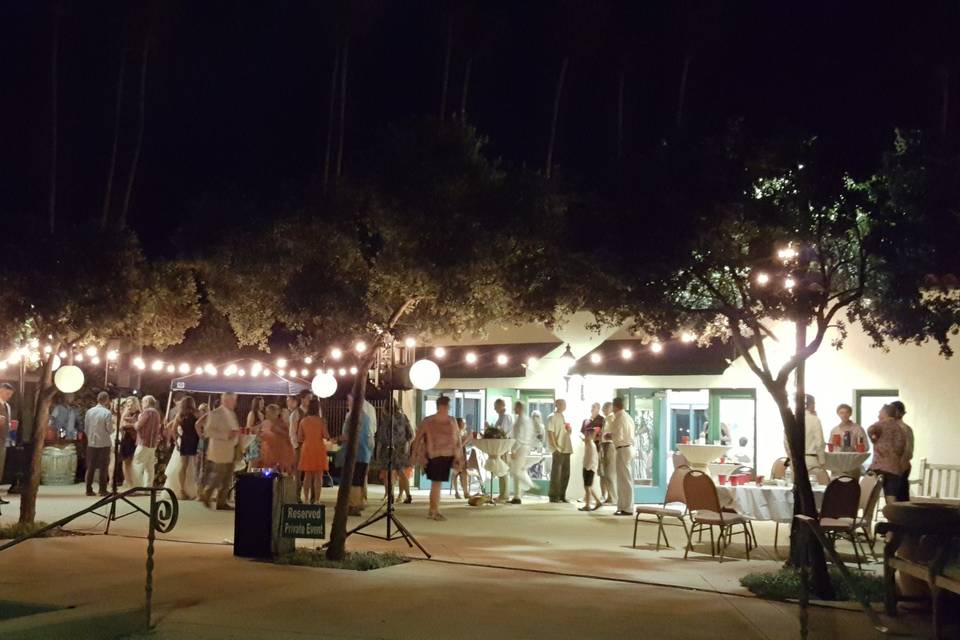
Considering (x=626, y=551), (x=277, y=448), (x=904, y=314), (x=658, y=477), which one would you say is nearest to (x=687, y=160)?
(x=904, y=314)

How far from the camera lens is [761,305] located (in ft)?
30.8

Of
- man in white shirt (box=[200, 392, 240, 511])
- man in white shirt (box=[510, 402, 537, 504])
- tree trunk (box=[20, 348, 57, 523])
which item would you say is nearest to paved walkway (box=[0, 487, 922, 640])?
tree trunk (box=[20, 348, 57, 523])

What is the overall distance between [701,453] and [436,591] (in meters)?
7.30

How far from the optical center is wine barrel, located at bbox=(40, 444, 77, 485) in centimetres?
1992

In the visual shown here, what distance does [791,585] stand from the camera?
874cm

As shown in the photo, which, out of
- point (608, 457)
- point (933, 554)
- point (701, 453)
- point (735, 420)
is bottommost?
point (933, 554)

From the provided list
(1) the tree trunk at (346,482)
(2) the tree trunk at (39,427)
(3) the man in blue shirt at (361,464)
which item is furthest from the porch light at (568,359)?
(2) the tree trunk at (39,427)

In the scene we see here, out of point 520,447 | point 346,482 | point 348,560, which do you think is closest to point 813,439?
point 520,447

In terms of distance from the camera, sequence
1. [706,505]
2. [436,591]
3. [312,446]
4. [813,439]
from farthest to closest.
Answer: [312,446] < [813,439] < [706,505] < [436,591]

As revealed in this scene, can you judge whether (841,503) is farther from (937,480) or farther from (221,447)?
(221,447)

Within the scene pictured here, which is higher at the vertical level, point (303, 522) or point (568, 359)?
point (568, 359)

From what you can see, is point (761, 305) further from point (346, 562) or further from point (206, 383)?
point (206, 383)

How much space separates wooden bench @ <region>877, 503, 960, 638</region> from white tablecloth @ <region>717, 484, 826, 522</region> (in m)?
3.32

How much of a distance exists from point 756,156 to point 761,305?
4.66 ft
